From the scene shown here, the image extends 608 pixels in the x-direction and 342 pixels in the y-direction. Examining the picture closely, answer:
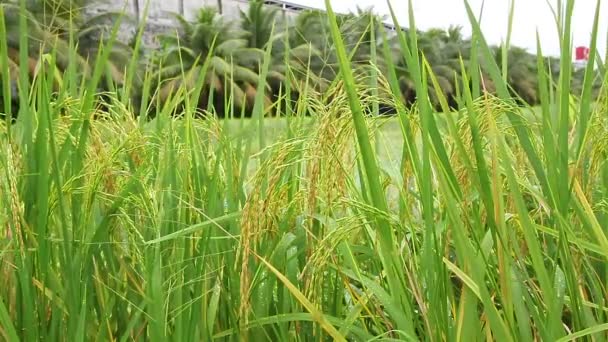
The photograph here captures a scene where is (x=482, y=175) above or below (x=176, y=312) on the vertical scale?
above

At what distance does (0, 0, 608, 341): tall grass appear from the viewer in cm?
59

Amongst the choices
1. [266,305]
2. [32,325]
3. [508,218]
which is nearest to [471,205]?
[508,218]

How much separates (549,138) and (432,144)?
107 millimetres

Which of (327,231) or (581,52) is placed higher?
(581,52)

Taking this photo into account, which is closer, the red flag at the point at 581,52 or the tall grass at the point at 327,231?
the tall grass at the point at 327,231

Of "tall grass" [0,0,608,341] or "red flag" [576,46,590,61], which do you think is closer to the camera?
"tall grass" [0,0,608,341]

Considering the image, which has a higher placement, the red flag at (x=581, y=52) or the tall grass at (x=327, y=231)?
the red flag at (x=581, y=52)

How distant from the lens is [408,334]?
0.58 m

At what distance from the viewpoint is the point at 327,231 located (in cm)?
67

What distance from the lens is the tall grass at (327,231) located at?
0.59 m

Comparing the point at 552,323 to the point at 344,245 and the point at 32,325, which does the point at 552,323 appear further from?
the point at 32,325

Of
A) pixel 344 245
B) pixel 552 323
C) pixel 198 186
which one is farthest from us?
pixel 198 186

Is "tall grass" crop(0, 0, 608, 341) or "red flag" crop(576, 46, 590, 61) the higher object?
"red flag" crop(576, 46, 590, 61)

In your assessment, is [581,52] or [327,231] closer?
[327,231]
